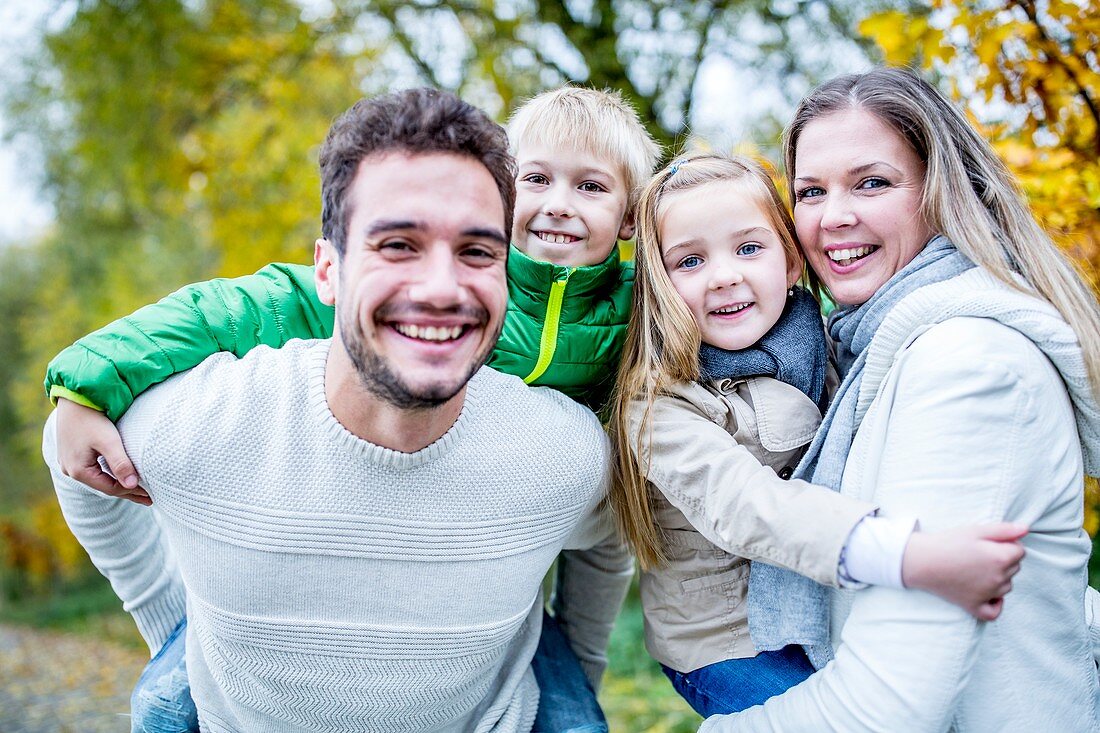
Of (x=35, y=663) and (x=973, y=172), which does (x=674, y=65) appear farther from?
(x=35, y=663)

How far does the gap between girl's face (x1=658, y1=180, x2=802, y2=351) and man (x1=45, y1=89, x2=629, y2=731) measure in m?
0.45

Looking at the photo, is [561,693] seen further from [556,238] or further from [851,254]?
[851,254]

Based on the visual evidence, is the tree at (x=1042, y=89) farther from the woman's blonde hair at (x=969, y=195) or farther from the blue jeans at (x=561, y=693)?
the blue jeans at (x=561, y=693)

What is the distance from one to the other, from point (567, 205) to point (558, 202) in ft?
0.09

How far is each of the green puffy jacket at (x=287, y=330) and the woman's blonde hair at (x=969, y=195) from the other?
79 centimetres

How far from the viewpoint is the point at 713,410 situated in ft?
7.66

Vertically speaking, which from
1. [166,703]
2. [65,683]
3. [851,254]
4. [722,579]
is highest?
[851,254]

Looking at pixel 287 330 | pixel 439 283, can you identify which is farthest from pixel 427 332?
pixel 287 330

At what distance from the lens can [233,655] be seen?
2.29m

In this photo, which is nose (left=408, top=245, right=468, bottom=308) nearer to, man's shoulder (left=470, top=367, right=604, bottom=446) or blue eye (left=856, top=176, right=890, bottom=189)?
man's shoulder (left=470, top=367, right=604, bottom=446)

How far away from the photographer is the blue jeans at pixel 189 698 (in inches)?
101

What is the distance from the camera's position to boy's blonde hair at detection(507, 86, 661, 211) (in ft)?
9.10

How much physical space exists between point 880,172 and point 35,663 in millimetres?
11762

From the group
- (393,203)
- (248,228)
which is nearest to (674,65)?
(248,228)
